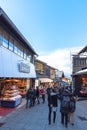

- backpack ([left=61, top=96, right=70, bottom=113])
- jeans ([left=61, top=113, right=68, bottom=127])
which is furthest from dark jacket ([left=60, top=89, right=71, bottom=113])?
jeans ([left=61, top=113, right=68, bottom=127])

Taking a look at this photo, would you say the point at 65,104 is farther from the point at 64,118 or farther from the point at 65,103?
the point at 64,118

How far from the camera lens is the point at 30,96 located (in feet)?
78.5

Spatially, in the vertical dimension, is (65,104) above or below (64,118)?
above

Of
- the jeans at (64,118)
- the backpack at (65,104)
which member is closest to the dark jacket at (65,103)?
the backpack at (65,104)

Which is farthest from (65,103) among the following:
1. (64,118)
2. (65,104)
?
(64,118)

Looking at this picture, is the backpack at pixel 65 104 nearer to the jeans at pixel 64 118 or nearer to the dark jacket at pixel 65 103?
the dark jacket at pixel 65 103

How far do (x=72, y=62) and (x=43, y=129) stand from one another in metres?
42.6

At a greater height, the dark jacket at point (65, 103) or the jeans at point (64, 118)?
the dark jacket at point (65, 103)

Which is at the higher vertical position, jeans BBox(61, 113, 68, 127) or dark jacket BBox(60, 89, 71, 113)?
dark jacket BBox(60, 89, 71, 113)

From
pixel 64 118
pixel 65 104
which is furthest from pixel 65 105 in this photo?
pixel 64 118

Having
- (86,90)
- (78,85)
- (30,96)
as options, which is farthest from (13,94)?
(78,85)

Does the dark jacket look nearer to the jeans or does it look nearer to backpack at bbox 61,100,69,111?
backpack at bbox 61,100,69,111

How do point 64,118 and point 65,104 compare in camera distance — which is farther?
point 64,118

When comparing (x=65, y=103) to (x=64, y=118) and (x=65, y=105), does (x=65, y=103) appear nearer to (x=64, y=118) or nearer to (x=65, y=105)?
(x=65, y=105)
